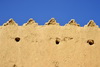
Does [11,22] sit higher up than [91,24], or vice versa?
[11,22]

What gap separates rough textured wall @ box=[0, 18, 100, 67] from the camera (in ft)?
34.3

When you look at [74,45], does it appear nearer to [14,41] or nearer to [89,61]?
[89,61]

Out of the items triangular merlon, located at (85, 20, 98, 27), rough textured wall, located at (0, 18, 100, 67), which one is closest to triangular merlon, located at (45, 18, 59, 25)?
rough textured wall, located at (0, 18, 100, 67)

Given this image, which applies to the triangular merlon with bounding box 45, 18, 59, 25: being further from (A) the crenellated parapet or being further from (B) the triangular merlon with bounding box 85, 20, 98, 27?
(B) the triangular merlon with bounding box 85, 20, 98, 27

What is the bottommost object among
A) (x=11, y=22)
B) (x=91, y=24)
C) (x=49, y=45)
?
(x=49, y=45)

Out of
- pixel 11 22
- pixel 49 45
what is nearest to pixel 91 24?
pixel 49 45

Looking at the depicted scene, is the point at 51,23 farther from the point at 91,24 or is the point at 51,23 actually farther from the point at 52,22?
the point at 91,24

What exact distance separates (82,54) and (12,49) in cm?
323

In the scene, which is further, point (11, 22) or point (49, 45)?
point (11, 22)

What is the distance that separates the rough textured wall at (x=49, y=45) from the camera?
10469 mm

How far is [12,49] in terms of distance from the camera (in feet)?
35.3

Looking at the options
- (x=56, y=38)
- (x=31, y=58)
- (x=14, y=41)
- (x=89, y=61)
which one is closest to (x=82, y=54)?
(x=89, y=61)

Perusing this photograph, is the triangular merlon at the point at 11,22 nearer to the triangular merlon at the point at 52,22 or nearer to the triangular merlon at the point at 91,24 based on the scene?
the triangular merlon at the point at 52,22

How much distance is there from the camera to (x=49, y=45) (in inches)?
424
